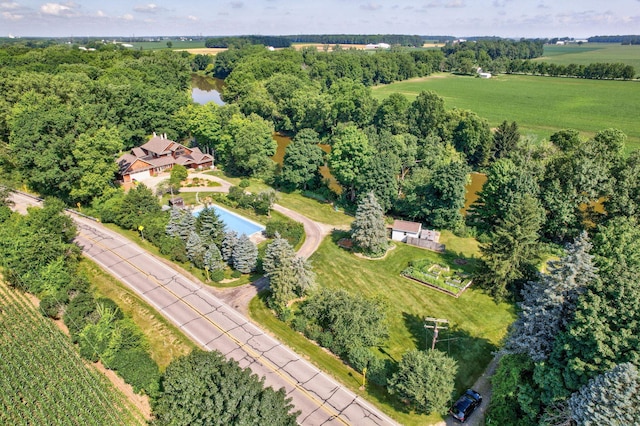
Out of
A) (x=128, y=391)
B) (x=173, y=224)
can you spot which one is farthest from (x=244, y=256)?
(x=128, y=391)

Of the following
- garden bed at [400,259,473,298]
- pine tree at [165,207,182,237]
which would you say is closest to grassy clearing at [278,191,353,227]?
garden bed at [400,259,473,298]

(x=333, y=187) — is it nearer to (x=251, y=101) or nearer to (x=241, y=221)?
(x=241, y=221)

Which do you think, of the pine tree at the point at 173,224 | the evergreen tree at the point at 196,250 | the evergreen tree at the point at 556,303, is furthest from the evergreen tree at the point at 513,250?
the pine tree at the point at 173,224

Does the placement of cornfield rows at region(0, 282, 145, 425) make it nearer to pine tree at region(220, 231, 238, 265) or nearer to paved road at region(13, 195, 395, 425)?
paved road at region(13, 195, 395, 425)

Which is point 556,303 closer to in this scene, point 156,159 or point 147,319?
point 147,319

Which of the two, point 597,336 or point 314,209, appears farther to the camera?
point 314,209
